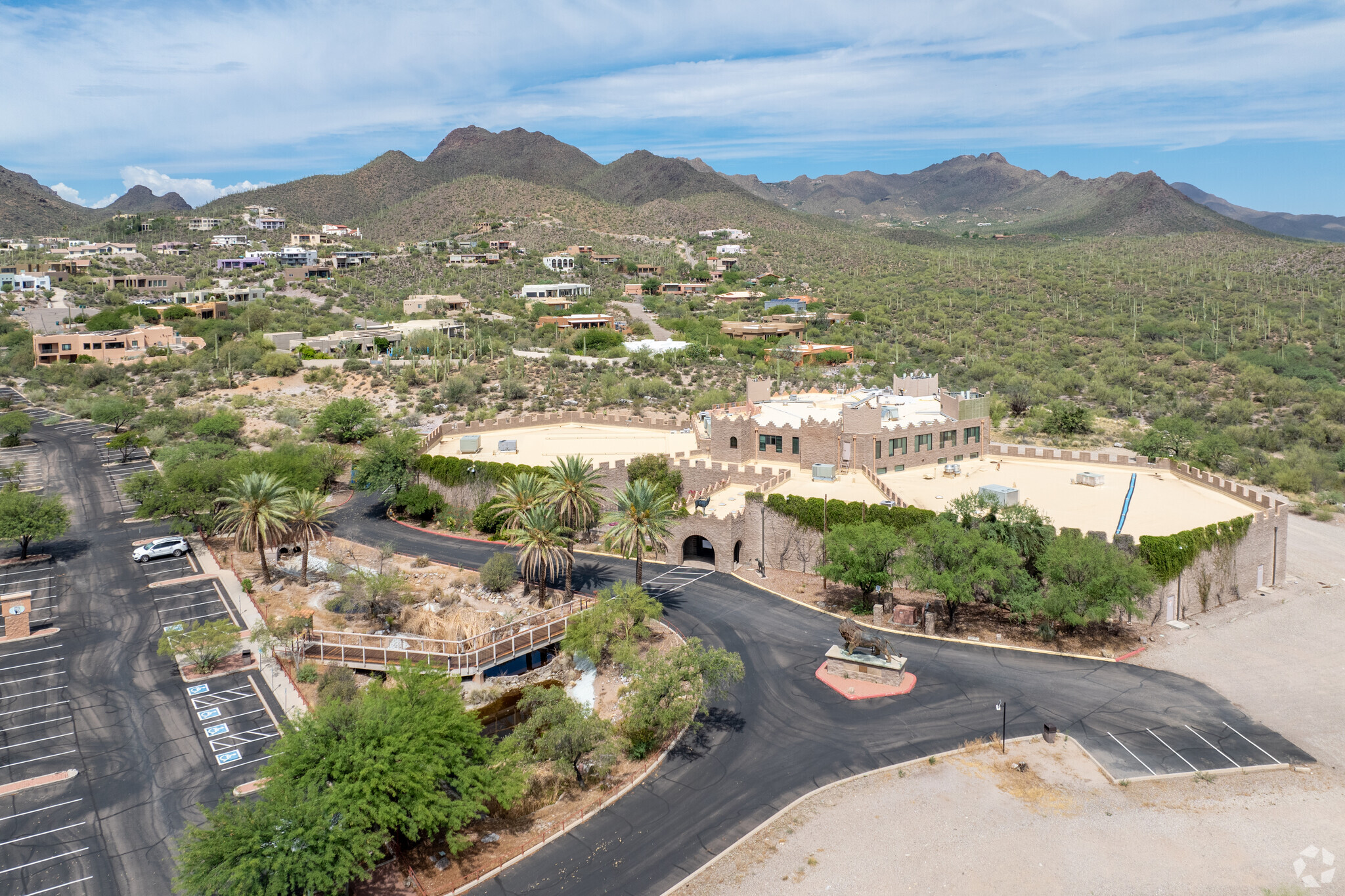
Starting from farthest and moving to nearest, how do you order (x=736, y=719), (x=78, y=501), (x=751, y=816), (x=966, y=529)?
(x=78, y=501) → (x=966, y=529) → (x=736, y=719) → (x=751, y=816)

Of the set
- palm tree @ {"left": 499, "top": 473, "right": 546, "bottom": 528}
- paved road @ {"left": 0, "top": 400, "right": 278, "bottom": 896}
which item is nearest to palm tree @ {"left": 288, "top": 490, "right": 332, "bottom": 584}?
paved road @ {"left": 0, "top": 400, "right": 278, "bottom": 896}

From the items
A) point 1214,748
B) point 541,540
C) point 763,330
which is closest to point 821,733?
point 1214,748

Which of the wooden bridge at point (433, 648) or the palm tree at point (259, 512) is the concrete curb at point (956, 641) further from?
the palm tree at point (259, 512)

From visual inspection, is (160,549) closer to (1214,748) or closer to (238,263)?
(1214,748)

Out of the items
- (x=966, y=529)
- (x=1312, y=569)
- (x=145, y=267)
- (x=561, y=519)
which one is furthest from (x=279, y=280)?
(x=1312, y=569)

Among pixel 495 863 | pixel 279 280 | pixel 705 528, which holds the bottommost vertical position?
pixel 495 863

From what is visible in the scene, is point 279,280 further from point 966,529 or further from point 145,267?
point 966,529

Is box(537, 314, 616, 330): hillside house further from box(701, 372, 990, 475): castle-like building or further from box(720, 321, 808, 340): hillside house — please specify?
box(701, 372, 990, 475): castle-like building
